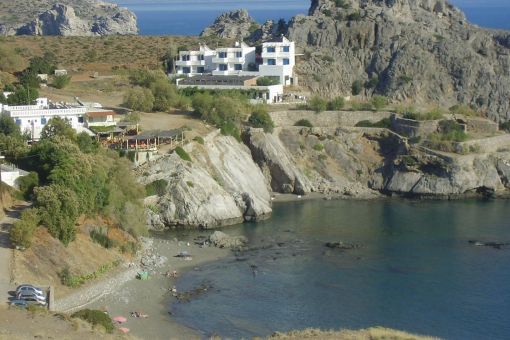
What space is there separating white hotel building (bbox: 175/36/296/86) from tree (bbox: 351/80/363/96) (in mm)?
5331

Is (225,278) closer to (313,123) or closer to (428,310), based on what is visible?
(428,310)

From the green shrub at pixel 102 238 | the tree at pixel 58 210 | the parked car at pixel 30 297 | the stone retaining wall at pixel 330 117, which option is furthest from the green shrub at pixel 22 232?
the stone retaining wall at pixel 330 117

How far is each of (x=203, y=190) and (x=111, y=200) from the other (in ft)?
29.6

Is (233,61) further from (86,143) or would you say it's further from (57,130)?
(86,143)

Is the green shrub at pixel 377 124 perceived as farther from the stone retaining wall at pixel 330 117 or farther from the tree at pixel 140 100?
the tree at pixel 140 100

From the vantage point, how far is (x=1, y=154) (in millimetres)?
56062

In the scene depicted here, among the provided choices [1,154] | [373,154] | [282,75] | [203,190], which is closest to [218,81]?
[282,75]

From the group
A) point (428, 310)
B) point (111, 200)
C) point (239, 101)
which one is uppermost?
point (239, 101)

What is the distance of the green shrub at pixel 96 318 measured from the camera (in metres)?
36.2

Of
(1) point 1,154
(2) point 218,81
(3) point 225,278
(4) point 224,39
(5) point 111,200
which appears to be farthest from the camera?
(4) point 224,39

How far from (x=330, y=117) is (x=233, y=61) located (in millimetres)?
13919

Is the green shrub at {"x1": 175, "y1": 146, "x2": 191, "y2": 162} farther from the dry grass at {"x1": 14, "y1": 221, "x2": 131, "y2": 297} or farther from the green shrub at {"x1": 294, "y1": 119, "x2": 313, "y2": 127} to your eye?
the green shrub at {"x1": 294, "y1": 119, "x2": 313, "y2": 127}

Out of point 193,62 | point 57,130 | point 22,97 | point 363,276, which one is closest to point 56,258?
point 363,276

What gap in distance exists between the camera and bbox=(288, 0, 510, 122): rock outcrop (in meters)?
84.7
